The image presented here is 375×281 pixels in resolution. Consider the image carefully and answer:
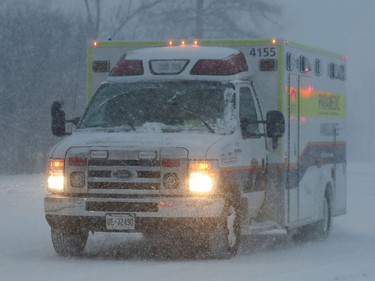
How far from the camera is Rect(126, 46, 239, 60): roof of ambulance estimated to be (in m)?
14.4

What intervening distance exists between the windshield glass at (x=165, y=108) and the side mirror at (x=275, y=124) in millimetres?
478

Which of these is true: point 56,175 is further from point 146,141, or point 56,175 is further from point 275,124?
→ point 275,124

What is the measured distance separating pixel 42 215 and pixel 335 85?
5614 mm

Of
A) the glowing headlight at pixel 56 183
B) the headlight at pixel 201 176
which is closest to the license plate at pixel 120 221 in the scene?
the glowing headlight at pixel 56 183

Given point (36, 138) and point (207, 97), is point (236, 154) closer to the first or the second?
point (207, 97)

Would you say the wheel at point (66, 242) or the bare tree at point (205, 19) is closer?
the wheel at point (66, 242)

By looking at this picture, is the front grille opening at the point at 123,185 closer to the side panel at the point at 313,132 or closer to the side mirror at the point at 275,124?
the side mirror at the point at 275,124

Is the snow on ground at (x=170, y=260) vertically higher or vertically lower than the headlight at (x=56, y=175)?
lower

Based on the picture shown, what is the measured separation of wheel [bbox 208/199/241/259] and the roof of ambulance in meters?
2.06

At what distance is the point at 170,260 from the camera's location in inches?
527

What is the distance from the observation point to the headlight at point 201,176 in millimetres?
12742

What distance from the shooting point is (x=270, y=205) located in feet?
48.7

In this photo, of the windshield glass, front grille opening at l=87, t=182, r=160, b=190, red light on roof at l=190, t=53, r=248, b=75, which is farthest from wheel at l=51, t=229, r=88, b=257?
red light on roof at l=190, t=53, r=248, b=75

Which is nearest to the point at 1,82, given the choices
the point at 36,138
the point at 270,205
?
the point at 36,138
